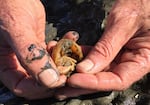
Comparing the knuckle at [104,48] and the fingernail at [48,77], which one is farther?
the knuckle at [104,48]

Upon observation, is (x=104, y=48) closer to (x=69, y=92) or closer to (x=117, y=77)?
(x=117, y=77)

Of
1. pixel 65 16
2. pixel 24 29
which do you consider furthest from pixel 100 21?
pixel 24 29

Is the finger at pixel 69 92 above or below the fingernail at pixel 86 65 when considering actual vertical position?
below

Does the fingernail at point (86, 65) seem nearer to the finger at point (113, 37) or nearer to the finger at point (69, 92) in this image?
the finger at point (113, 37)

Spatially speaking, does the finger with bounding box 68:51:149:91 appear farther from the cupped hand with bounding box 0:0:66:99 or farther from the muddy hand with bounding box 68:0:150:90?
the cupped hand with bounding box 0:0:66:99

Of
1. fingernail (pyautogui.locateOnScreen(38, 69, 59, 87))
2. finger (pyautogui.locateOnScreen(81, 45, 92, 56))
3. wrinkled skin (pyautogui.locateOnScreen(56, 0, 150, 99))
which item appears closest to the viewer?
fingernail (pyautogui.locateOnScreen(38, 69, 59, 87))

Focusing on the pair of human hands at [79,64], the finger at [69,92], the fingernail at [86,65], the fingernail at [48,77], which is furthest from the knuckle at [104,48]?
the fingernail at [48,77]

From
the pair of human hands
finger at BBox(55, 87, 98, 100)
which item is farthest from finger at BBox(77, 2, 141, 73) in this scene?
finger at BBox(55, 87, 98, 100)

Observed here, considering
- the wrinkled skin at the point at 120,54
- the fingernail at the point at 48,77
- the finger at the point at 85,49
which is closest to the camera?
the fingernail at the point at 48,77
